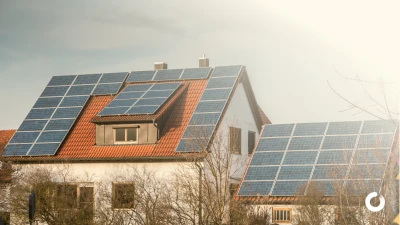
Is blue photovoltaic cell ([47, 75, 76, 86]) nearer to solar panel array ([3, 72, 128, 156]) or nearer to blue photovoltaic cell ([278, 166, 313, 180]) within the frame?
solar panel array ([3, 72, 128, 156])

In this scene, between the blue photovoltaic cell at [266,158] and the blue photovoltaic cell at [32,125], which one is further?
the blue photovoltaic cell at [32,125]

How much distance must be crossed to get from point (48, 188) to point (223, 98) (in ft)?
24.2

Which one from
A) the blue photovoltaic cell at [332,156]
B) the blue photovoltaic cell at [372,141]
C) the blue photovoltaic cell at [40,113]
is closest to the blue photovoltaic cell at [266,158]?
the blue photovoltaic cell at [332,156]

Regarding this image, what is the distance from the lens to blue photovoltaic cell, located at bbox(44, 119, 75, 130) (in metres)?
28.1

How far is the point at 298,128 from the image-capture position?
85.9ft

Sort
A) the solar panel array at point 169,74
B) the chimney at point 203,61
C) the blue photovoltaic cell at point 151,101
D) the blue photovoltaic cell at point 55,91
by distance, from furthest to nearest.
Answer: the chimney at point 203,61 → the blue photovoltaic cell at point 55,91 → the solar panel array at point 169,74 → the blue photovoltaic cell at point 151,101

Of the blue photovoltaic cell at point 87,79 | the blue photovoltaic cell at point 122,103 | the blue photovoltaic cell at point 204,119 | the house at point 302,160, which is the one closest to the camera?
the house at point 302,160

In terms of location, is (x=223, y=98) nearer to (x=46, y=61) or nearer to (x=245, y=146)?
(x=245, y=146)

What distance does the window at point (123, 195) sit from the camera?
74.9 feet

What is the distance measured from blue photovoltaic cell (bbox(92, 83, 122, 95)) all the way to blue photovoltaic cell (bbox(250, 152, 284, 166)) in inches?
268

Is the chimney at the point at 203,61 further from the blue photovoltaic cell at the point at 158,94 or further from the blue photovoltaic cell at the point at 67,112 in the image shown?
the blue photovoltaic cell at the point at 67,112

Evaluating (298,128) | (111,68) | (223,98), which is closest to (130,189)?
(223,98)

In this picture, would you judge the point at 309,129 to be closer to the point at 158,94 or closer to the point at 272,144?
the point at 272,144

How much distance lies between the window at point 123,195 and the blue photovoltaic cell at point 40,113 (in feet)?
18.1
